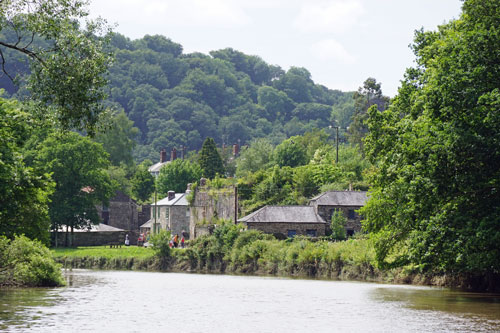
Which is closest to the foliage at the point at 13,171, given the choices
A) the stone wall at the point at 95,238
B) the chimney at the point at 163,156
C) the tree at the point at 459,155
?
the tree at the point at 459,155

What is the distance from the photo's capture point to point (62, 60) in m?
24.7

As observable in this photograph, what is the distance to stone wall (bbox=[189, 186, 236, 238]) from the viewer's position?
8406 cm

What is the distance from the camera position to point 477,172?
34094 millimetres

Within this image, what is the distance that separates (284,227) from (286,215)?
1.24 m

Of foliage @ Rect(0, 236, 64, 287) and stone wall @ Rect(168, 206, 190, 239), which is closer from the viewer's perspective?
foliage @ Rect(0, 236, 64, 287)

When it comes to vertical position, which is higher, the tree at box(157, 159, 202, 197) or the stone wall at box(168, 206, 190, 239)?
the tree at box(157, 159, 202, 197)

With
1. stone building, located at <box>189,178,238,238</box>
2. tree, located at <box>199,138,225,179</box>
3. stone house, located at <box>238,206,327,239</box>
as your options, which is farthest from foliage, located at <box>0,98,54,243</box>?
tree, located at <box>199,138,225,179</box>

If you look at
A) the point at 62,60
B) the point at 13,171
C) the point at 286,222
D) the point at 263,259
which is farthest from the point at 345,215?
the point at 62,60

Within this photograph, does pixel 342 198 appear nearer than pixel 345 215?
No

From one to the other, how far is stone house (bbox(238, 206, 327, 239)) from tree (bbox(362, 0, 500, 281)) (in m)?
37.1

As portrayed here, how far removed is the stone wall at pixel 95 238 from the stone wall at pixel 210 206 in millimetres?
10897

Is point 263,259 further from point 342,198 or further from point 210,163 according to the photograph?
point 210,163

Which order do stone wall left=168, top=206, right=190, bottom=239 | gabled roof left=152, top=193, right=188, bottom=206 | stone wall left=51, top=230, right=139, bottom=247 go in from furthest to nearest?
gabled roof left=152, top=193, right=188, bottom=206 < stone wall left=168, top=206, right=190, bottom=239 < stone wall left=51, top=230, right=139, bottom=247

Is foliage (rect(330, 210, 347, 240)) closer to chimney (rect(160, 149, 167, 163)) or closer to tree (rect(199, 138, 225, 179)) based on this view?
tree (rect(199, 138, 225, 179))
